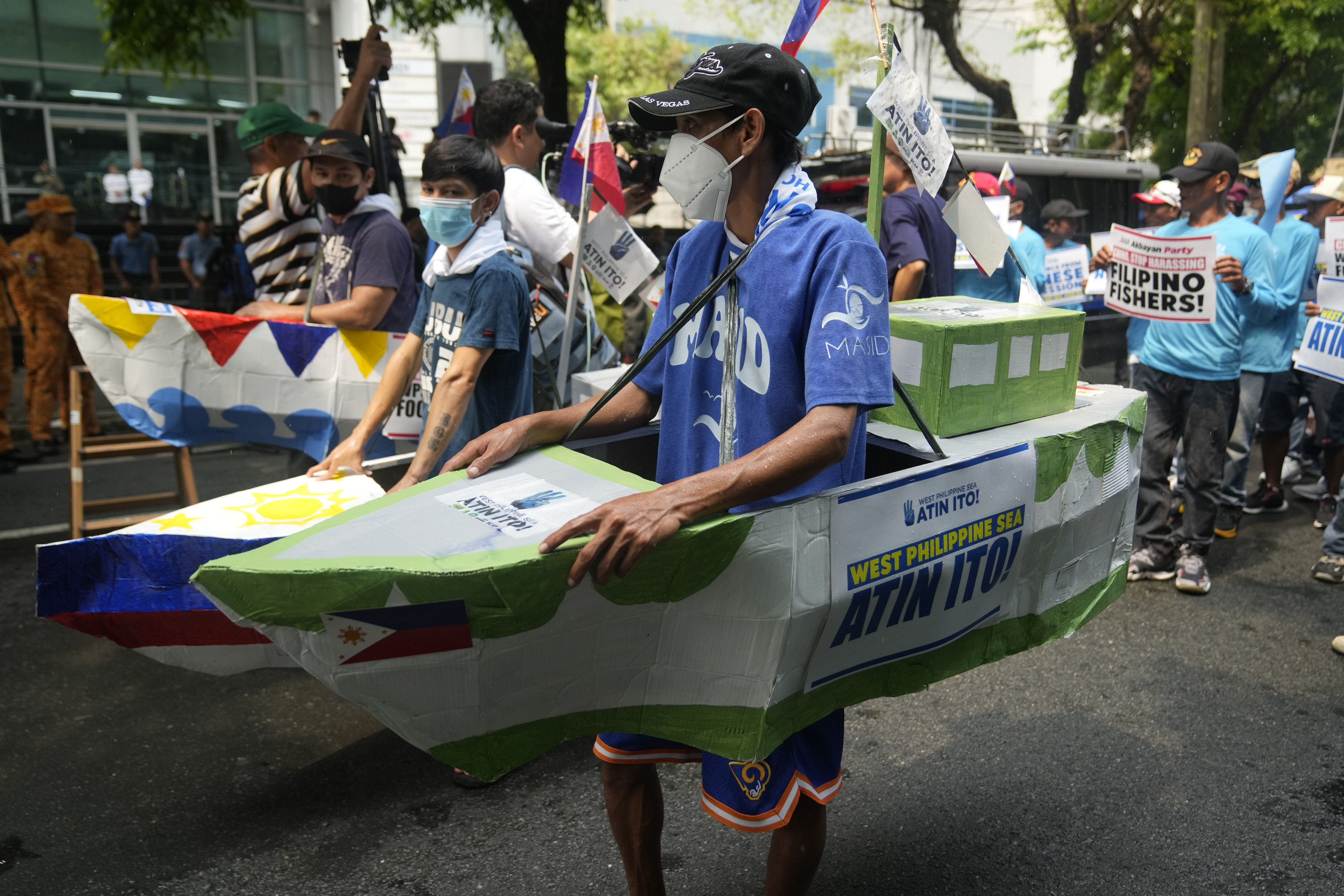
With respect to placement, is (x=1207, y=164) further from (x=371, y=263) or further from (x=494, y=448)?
(x=494, y=448)

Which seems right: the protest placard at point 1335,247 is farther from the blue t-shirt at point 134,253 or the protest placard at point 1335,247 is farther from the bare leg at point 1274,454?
the blue t-shirt at point 134,253

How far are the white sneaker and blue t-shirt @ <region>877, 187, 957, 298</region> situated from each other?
3.62m

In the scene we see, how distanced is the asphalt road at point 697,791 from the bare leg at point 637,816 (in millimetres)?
579

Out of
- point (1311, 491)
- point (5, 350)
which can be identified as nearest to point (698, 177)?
point (1311, 491)

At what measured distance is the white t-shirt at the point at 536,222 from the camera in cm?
427

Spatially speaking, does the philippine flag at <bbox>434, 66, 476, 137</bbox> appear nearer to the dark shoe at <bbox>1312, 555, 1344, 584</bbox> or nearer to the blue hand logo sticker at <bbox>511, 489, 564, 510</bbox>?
the blue hand logo sticker at <bbox>511, 489, 564, 510</bbox>

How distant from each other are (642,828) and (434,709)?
0.81 meters

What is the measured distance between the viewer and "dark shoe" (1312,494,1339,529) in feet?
20.7

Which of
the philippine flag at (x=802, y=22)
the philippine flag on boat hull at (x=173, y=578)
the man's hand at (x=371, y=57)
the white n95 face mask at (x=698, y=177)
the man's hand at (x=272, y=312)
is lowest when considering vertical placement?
the philippine flag on boat hull at (x=173, y=578)

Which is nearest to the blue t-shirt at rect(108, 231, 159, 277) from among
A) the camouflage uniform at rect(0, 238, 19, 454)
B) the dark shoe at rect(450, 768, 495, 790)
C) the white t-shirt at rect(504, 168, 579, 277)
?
the camouflage uniform at rect(0, 238, 19, 454)

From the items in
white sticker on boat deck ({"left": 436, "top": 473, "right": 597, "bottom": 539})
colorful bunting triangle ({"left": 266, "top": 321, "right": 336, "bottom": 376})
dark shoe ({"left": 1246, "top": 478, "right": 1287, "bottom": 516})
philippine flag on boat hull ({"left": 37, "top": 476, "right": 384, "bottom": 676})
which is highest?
white sticker on boat deck ({"left": 436, "top": 473, "right": 597, "bottom": 539})

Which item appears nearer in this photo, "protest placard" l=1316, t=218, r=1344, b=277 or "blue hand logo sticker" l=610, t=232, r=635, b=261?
"blue hand logo sticker" l=610, t=232, r=635, b=261

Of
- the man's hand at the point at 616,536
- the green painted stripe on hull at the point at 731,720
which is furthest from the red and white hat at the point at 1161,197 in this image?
the man's hand at the point at 616,536

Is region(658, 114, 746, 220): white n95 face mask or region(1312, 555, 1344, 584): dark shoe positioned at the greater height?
region(658, 114, 746, 220): white n95 face mask
